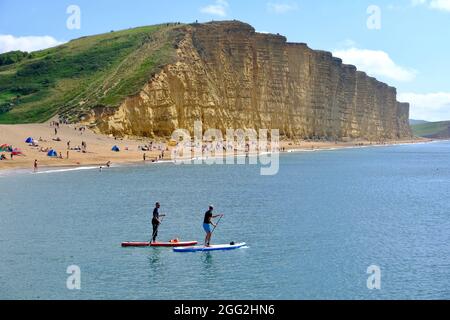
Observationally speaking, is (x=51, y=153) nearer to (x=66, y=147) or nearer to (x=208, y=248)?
(x=66, y=147)

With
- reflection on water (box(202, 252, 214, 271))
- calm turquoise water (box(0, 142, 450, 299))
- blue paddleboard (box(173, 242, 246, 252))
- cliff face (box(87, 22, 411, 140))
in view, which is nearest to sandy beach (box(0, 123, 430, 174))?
cliff face (box(87, 22, 411, 140))

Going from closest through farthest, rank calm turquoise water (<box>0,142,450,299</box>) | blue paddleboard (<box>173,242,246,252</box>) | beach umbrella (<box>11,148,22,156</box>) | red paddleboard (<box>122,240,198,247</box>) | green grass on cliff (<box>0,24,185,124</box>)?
1. calm turquoise water (<box>0,142,450,299</box>)
2. blue paddleboard (<box>173,242,246,252</box>)
3. red paddleboard (<box>122,240,198,247</box>)
4. beach umbrella (<box>11,148,22,156</box>)
5. green grass on cliff (<box>0,24,185,124</box>)

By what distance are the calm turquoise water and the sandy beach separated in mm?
13415

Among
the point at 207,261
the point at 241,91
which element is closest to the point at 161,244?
the point at 207,261

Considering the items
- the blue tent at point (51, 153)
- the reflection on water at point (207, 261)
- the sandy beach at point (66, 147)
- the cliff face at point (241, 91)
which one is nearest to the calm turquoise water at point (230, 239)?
the reflection on water at point (207, 261)

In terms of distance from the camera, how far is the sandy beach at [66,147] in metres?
61.5

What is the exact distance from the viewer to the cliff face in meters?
90.7

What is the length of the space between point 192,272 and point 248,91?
311ft

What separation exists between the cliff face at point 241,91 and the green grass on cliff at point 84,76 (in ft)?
9.95

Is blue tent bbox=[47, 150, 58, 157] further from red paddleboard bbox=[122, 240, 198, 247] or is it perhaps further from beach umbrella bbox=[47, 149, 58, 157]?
red paddleboard bbox=[122, 240, 198, 247]

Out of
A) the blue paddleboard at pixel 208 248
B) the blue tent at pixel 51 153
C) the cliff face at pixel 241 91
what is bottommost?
the blue paddleboard at pixel 208 248

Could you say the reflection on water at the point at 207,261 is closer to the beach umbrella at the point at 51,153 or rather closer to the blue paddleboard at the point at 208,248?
the blue paddleboard at the point at 208,248

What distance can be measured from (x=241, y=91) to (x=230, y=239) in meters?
87.8
